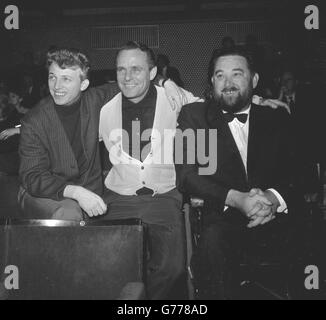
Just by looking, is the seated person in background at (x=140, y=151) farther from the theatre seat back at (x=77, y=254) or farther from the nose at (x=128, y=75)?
the theatre seat back at (x=77, y=254)

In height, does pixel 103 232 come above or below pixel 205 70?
below

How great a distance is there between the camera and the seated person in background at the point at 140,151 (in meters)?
2.64

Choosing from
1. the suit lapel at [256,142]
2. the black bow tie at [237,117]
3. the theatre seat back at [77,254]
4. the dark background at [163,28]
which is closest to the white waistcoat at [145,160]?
the black bow tie at [237,117]

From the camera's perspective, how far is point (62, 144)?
2.64 metres

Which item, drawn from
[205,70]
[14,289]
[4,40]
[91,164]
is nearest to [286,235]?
[91,164]

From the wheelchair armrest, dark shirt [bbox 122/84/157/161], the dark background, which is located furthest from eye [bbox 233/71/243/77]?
the dark background

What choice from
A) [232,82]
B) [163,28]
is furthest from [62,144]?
[163,28]

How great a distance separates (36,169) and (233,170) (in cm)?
110

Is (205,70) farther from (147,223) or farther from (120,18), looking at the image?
(147,223)

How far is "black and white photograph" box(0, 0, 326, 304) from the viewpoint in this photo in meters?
2.04

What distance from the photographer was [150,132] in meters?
2.72

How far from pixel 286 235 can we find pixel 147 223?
767 millimetres

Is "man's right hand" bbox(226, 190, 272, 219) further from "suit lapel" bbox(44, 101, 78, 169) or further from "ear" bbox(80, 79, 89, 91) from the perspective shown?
"ear" bbox(80, 79, 89, 91)
